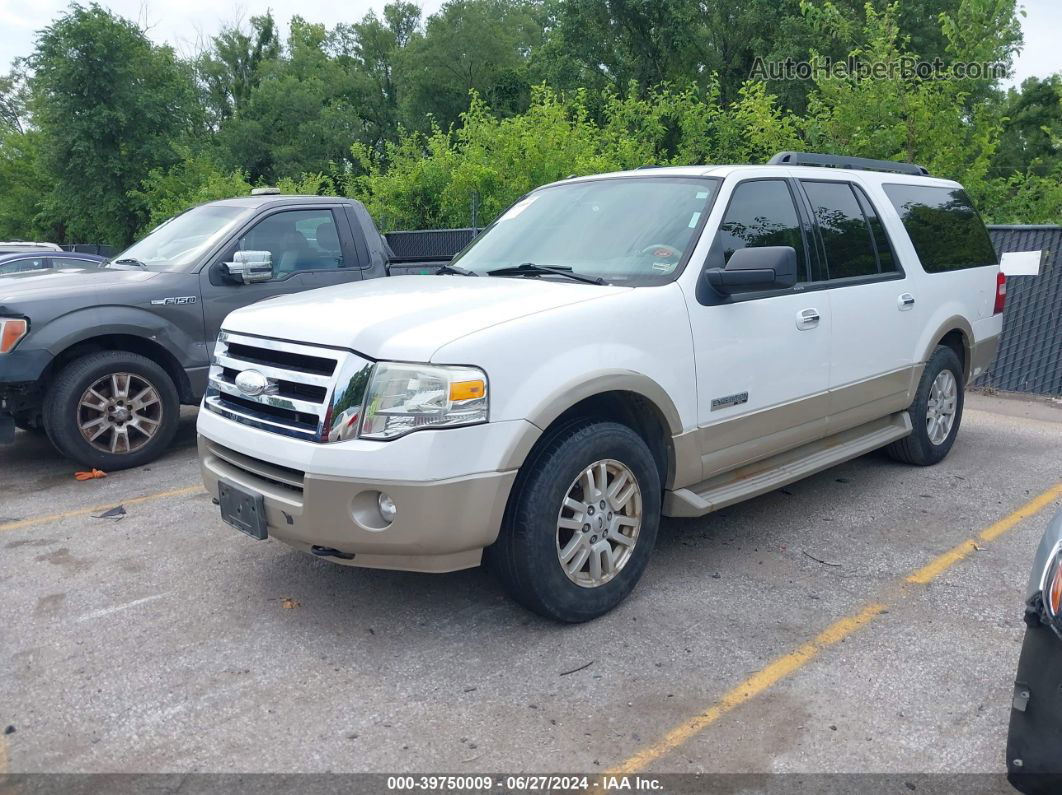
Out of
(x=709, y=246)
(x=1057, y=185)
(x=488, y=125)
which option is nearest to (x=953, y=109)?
(x=1057, y=185)

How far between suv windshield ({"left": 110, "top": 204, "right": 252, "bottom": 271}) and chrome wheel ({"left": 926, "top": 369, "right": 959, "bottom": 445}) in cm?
519

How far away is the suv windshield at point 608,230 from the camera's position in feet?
13.7

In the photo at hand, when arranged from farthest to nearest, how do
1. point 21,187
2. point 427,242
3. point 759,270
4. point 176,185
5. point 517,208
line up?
point 21,187 → point 176,185 → point 427,242 → point 517,208 → point 759,270

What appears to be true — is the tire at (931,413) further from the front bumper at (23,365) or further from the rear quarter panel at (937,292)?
the front bumper at (23,365)

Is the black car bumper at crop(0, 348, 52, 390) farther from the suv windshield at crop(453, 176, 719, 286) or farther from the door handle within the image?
the door handle

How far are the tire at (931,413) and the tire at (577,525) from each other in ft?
8.81

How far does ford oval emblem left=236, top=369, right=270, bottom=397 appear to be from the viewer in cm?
362

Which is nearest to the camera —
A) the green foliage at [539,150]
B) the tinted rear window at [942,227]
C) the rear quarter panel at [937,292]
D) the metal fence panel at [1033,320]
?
the rear quarter panel at [937,292]

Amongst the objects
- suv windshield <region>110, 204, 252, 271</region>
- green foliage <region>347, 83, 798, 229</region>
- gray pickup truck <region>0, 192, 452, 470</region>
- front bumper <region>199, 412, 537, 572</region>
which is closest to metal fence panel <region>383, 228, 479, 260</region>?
green foliage <region>347, 83, 798, 229</region>

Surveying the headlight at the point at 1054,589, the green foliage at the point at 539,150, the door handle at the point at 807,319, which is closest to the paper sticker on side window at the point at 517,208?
the door handle at the point at 807,319

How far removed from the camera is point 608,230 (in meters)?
4.44

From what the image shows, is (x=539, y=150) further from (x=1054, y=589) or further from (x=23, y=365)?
(x=1054, y=589)

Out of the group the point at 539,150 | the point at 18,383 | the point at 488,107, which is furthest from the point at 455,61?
the point at 18,383

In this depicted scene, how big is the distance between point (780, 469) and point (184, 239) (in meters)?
4.96
